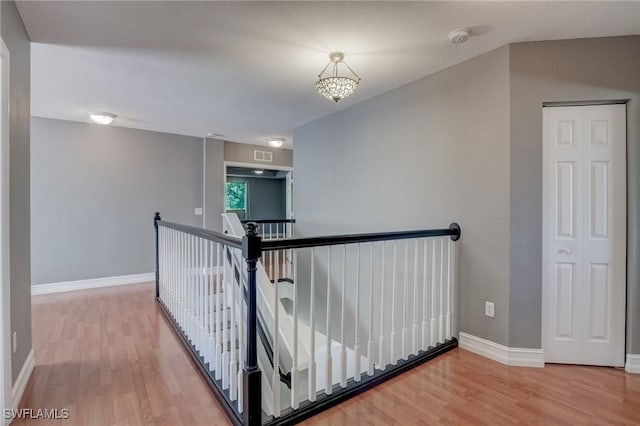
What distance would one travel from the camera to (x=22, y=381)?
1.95m

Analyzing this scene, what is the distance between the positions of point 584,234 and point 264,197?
8815mm

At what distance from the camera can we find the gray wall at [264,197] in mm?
9930

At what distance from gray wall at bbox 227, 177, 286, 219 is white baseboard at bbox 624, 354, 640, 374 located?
889cm

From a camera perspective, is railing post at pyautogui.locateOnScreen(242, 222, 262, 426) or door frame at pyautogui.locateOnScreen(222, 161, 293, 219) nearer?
railing post at pyautogui.locateOnScreen(242, 222, 262, 426)

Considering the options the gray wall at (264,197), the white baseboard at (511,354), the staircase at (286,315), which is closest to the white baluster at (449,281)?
the staircase at (286,315)

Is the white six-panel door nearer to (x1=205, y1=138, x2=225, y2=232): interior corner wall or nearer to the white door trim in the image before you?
the white door trim

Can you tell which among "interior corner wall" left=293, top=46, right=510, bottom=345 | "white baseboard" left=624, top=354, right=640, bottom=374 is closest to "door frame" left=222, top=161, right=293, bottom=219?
"interior corner wall" left=293, top=46, right=510, bottom=345

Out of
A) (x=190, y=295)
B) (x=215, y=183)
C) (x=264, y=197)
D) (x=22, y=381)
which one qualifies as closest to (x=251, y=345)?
(x=190, y=295)

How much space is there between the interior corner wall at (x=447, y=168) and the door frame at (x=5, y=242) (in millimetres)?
3012

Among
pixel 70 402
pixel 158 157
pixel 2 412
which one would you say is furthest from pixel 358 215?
pixel 158 157

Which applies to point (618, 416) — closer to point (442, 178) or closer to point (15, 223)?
point (442, 178)

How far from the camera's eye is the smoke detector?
2166 mm

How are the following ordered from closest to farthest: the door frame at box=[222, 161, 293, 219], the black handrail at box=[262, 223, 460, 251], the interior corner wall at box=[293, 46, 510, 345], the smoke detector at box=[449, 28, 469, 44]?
the black handrail at box=[262, 223, 460, 251], the smoke detector at box=[449, 28, 469, 44], the interior corner wall at box=[293, 46, 510, 345], the door frame at box=[222, 161, 293, 219]

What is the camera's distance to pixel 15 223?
1.88 m
